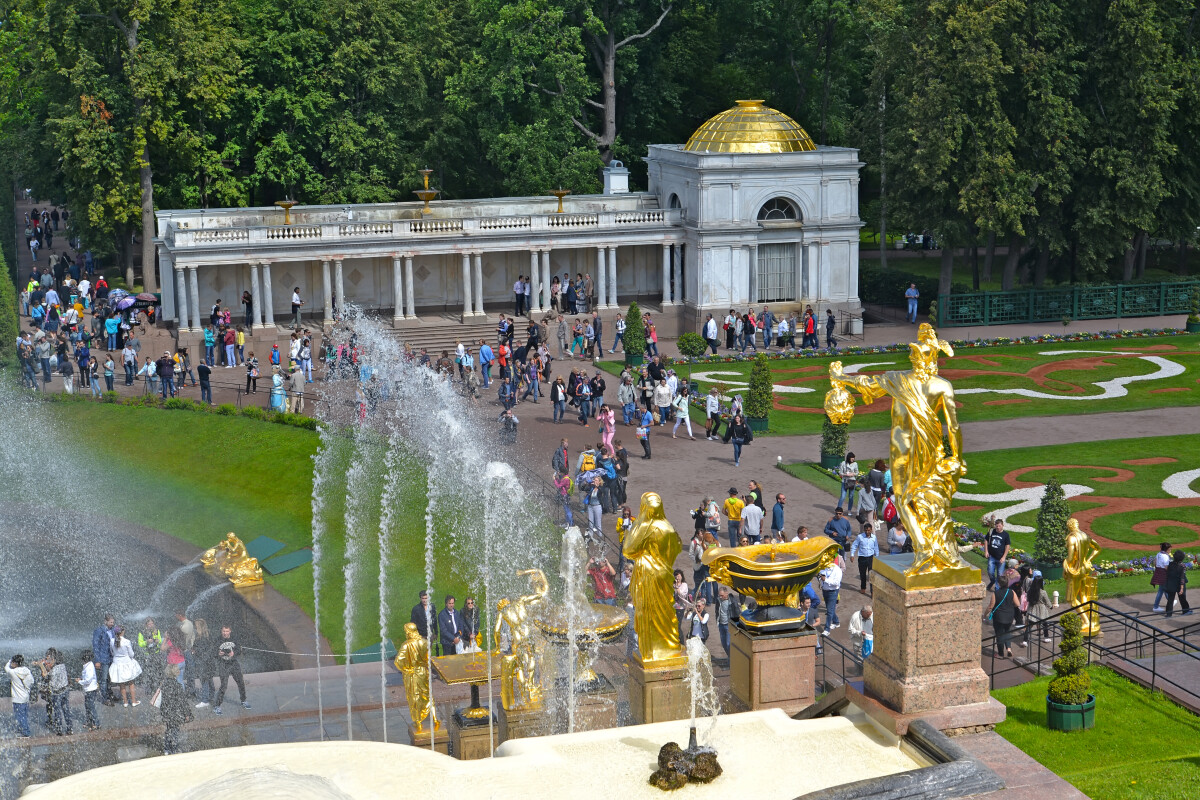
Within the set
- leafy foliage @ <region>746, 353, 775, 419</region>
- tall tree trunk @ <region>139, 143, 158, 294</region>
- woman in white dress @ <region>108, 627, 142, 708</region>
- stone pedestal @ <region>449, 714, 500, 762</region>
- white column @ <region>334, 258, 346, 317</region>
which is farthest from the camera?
tall tree trunk @ <region>139, 143, 158, 294</region>

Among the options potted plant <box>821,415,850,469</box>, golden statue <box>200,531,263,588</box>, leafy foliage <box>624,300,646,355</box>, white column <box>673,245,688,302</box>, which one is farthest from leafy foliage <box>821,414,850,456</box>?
Answer: white column <box>673,245,688,302</box>

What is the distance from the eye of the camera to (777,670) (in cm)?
1892

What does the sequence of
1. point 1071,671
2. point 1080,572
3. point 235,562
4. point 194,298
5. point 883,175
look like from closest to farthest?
point 1071,671 → point 1080,572 → point 235,562 → point 194,298 → point 883,175

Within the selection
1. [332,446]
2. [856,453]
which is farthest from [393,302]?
[856,453]

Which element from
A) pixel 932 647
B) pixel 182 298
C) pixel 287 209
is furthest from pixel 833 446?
pixel 287 209

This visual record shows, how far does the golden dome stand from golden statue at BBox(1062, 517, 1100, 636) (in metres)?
31.4

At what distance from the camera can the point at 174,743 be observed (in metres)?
25.3

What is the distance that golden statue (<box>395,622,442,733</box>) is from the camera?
75.9ft

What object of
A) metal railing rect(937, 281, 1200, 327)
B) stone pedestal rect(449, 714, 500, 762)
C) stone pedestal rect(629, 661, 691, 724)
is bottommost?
stone pedestal rect(449, 714, 500, 762)

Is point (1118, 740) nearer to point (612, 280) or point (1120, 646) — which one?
point (1120, 646)

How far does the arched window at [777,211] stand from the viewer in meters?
60.5

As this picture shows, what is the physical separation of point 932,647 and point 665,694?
326cm

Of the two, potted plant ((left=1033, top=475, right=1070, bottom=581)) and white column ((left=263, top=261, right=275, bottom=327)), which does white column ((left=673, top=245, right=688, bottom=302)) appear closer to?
white column ((left=263, top=261, right=275, bottom=327))

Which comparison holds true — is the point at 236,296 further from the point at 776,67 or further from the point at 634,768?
the point at 634,768
